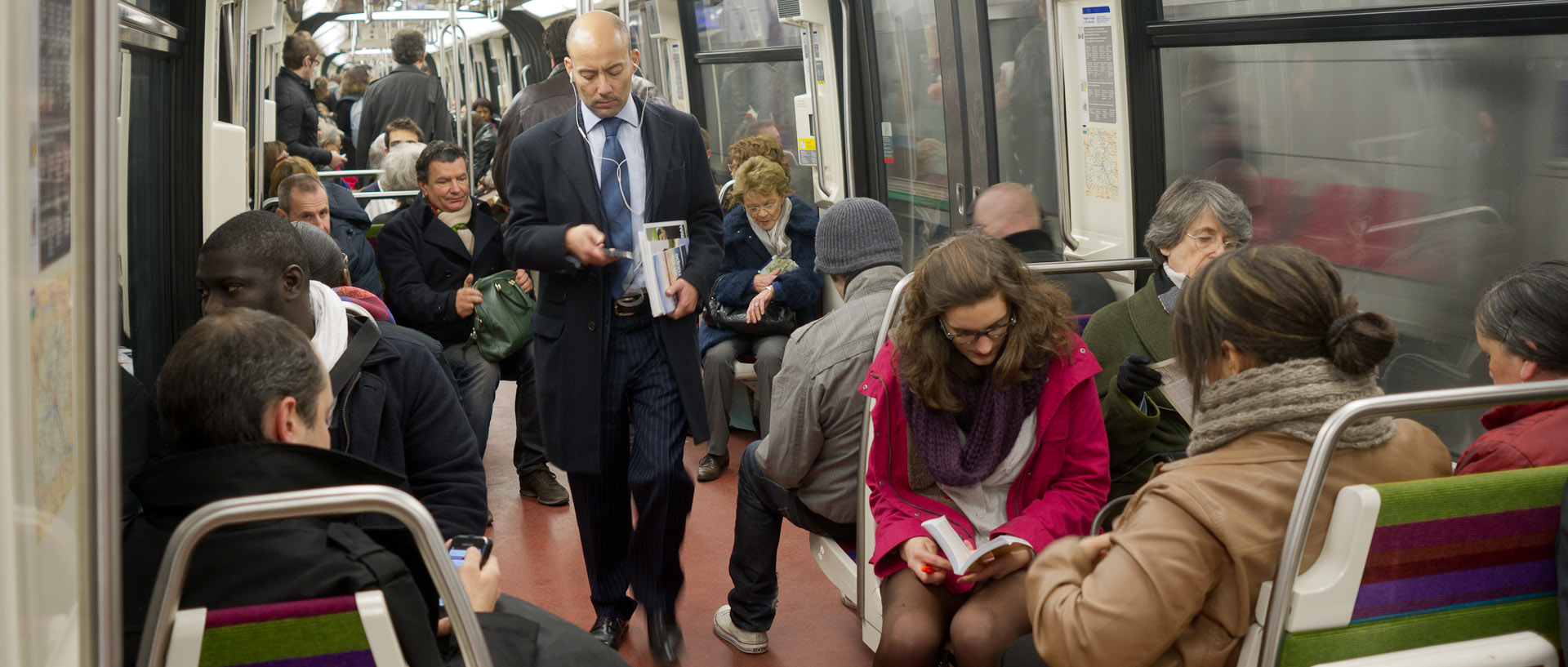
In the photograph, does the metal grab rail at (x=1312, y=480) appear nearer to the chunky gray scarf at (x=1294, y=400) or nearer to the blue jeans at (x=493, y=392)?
the chunky gray scarf at (x=1294, y=400)

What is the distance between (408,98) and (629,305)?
6323 mm

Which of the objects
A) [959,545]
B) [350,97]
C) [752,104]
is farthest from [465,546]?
[350,97]

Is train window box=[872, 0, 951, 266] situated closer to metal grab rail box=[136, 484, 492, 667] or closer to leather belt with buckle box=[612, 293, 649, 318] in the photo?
leather belt with buckle box=[612, 293, 649, 318]

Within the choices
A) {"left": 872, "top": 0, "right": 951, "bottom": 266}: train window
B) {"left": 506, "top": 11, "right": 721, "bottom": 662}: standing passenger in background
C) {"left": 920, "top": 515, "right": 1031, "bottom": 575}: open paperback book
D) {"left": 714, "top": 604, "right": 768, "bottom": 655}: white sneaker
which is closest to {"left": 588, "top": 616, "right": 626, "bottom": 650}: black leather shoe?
{"left": 506, "top": 11, "right": 721, "bottom": 662}: standing passenger in background

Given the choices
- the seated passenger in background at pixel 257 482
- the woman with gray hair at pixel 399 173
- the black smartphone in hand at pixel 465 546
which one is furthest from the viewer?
the woman with gray hair at pixel 399 173

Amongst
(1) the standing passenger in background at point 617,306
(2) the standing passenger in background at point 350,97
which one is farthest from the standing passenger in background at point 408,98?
(1) the standing passenger in background at point 617,306

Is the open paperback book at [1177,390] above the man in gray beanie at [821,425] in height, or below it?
above

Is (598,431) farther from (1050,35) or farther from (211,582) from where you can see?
(1050,35)

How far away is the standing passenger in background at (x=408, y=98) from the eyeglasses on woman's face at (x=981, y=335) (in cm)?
701

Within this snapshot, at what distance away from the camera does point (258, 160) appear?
16.9 ft

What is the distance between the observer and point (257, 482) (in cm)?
161

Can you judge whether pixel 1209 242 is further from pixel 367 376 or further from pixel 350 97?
pixel 350 97

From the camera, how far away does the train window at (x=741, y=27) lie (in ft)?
23.1

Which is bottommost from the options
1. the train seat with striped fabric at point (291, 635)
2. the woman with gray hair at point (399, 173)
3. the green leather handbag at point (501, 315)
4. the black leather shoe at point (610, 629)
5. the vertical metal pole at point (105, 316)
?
the woman with gray hair at point (399, 173)
